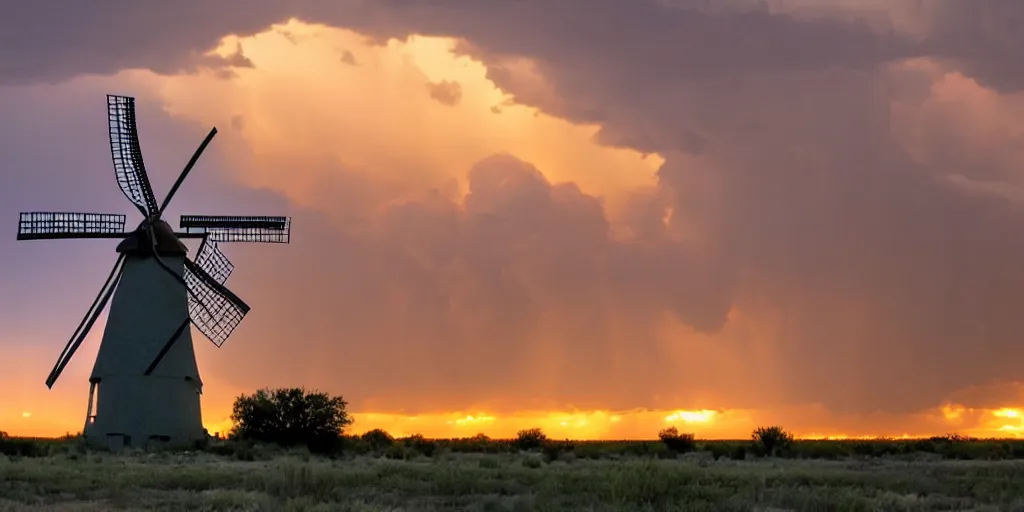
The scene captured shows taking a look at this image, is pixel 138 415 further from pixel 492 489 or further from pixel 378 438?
pixel 492 489

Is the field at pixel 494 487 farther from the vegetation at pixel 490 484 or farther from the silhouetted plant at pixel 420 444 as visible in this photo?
the silhouetted plant at pixel 420 444

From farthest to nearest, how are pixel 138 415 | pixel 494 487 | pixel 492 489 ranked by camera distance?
pixel 138 415 < pixel 494 487 < pixel 492 489

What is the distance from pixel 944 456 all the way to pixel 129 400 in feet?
139

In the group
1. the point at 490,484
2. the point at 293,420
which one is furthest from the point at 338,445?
the point at 490,484

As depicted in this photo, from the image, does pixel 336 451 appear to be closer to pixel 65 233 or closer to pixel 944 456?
pixel 65 233

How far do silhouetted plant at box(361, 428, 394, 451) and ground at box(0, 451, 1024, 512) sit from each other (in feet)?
86.7

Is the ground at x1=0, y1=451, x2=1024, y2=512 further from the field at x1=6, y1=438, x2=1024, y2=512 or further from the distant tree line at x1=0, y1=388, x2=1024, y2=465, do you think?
the distant tree line at x1=0, y1=388, x2=1024, y2=465

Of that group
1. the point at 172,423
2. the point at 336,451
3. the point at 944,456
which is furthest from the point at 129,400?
the point at 944,456

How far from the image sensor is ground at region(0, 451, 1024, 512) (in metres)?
31.0

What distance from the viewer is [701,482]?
1458 inches

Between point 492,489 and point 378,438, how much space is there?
41100mm

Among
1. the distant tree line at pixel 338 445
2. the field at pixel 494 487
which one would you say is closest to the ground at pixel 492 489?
the field at pixel 494 487

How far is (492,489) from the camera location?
36750 mm

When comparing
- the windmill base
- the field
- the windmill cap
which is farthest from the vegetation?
the windmill cap
